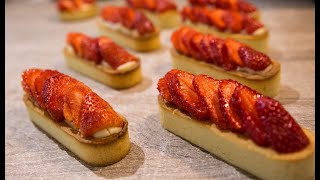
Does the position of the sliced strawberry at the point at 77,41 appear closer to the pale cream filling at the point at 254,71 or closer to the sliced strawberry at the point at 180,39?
the sliced strawberry at the point at 180,39

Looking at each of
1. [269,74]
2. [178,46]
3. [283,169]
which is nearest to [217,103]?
[283,169]

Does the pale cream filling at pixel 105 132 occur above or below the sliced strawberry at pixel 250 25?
below

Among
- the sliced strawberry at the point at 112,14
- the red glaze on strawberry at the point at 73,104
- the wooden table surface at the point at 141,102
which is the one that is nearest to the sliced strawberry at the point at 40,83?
the red glaze on strawberry at the point at 73,104

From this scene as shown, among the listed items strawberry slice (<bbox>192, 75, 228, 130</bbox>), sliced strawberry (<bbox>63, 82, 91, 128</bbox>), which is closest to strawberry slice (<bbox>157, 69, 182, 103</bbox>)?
strawberry slice (<bbox>192, 75, 228, 130</bbox>)

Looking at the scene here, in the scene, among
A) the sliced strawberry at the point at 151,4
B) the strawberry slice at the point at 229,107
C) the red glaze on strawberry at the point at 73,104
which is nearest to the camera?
the strawberry slice at the point at 229,107

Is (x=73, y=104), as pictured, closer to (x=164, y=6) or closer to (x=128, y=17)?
(x=128, y=17)
